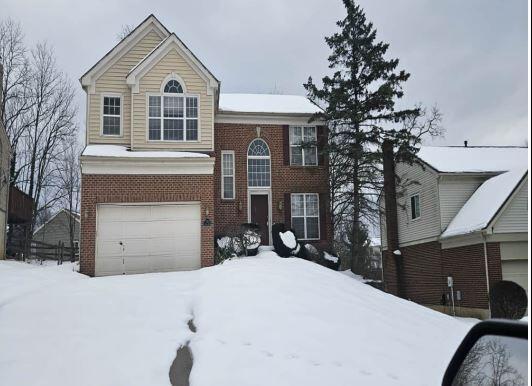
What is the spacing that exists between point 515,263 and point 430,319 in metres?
8.21

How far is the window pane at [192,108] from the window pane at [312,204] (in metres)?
6.12

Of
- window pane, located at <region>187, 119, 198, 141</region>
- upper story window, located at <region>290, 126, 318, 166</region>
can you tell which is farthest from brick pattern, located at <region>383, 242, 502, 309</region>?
window pane, located at <region>187, 119, 198, 141</region>

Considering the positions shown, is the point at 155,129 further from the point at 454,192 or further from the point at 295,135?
the point at 454,192

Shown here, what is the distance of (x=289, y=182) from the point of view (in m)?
21.6

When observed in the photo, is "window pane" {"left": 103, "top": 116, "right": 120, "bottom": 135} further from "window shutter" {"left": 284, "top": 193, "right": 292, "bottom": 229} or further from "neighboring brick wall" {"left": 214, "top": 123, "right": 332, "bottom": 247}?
"window shutter" {"left": 284, "top": 193, "right": 292, "bottom": 229}

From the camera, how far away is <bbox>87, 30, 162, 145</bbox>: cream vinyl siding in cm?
1858

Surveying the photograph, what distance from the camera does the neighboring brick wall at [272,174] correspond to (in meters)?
21.0

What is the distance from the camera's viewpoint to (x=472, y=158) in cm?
2311

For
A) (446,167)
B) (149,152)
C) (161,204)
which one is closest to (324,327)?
(161,204)

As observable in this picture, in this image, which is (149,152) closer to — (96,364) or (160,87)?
(160,87)

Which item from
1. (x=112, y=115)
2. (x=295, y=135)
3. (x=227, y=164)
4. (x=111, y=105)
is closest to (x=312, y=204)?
(x=295, y=135)

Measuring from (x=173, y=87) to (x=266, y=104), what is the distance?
5.54 meters

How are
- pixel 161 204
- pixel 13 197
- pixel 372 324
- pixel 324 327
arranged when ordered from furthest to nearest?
pixel 13 197, pixel 161 204, pixel 372 324, pixel 324 327

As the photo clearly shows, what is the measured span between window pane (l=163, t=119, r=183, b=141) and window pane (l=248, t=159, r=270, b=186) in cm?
405
